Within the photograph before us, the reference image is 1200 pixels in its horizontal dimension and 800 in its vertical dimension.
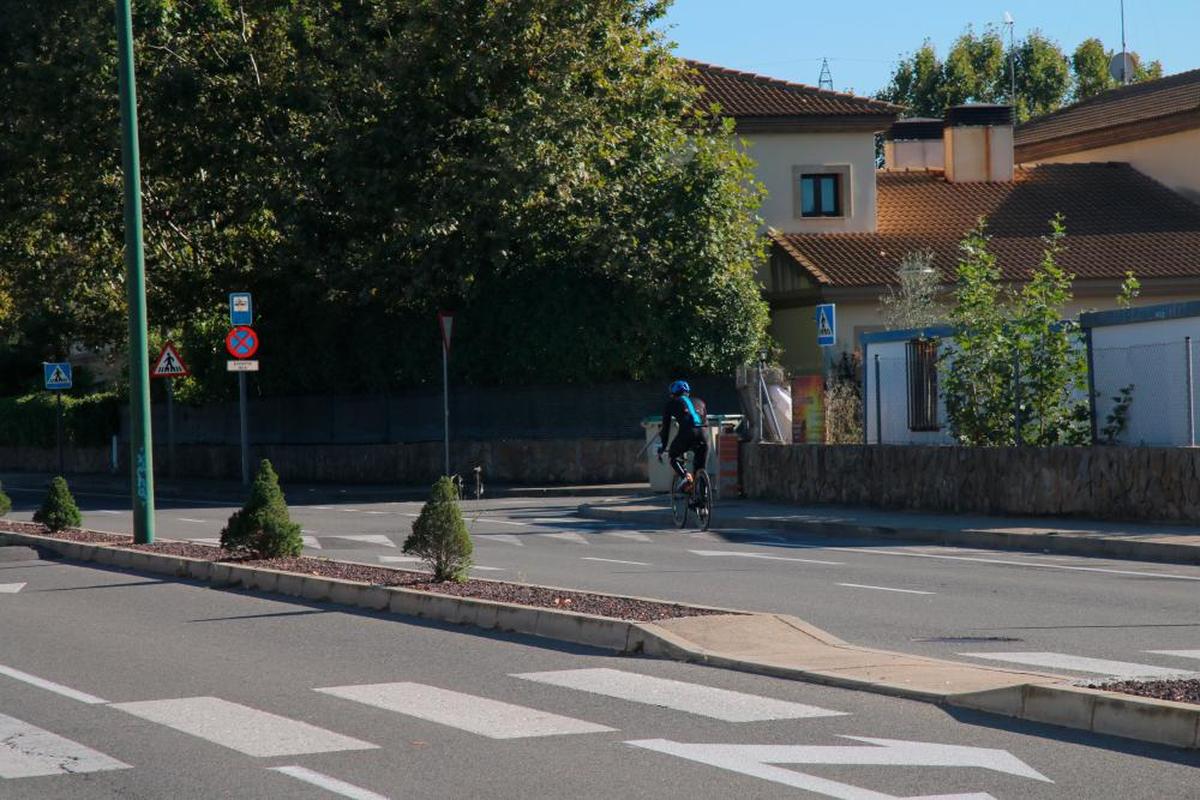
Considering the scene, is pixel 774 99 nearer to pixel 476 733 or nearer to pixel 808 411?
pixel 808 411

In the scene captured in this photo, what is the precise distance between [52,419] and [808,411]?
106ft

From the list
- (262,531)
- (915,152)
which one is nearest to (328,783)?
(262,531)

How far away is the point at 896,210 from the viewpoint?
4691 centimetres

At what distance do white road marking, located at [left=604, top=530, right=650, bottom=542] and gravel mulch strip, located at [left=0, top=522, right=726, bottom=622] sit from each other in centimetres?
565

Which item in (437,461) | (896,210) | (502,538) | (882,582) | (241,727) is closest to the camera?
(241,727)

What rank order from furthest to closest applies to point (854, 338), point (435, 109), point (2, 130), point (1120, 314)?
1. point (854, 338)
2. point (2, 130)
3. point (435, 109)
4. point (1120, 314)

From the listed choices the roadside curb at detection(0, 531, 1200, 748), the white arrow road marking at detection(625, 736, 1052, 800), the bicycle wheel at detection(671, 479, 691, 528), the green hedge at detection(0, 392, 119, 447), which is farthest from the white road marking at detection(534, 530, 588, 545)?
the green hedge at detection(0, 392, 119, 447)

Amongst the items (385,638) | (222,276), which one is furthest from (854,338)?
(385,638)

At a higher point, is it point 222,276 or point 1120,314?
point 222,276

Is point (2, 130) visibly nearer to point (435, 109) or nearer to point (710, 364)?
point (435, 109)

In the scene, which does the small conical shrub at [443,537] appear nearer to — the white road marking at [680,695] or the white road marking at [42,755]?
the white road marking at [680,695]

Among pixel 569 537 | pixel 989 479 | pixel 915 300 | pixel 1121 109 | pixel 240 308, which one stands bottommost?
pixel 569 537

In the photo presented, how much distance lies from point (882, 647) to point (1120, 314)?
38.9 ft

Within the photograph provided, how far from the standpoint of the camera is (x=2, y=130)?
1362 inches
